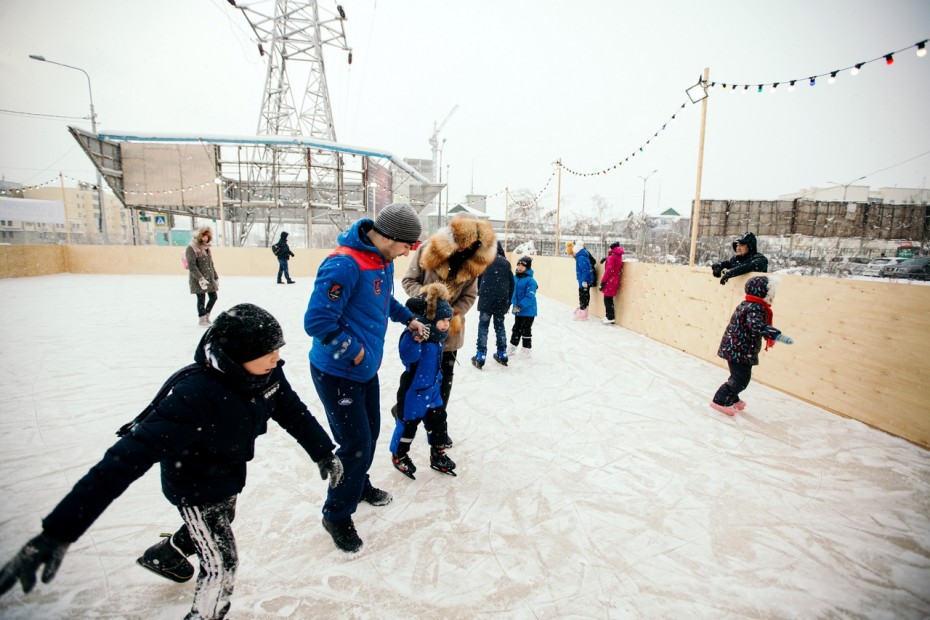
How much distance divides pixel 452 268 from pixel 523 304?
9.53ft

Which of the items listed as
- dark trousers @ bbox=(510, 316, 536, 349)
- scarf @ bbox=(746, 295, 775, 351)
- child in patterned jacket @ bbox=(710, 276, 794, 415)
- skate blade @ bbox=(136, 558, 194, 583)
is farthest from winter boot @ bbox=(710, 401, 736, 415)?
skate blade @ bbox=(136, 558, 194, 583)

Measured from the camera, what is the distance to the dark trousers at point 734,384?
3.60m

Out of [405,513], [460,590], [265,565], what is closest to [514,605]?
[460,590]

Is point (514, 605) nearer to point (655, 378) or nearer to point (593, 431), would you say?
point (593, 431)

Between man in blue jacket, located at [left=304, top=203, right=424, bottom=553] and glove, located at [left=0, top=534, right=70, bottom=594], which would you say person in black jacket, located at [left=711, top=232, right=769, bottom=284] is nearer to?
man in blue jacket, located at [left=304, top=203, right=424, bottom=553]

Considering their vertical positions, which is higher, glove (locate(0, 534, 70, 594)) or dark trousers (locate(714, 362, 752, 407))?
glove (locate(0, 534, 70, 594))

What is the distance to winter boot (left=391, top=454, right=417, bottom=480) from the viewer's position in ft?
8.57

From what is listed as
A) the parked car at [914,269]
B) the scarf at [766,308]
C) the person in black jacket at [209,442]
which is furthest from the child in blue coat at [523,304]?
the parked car at [914,269]

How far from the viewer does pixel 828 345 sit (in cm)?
395

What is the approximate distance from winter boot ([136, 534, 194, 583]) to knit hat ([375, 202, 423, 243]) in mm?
1616

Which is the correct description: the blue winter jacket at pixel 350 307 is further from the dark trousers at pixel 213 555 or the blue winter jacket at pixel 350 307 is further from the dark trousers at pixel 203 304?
the dark trousers at pixel 203 304

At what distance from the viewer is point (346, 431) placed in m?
1.87

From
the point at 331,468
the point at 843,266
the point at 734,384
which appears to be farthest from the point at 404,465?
the point at 843,266

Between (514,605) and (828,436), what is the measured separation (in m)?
3.33
